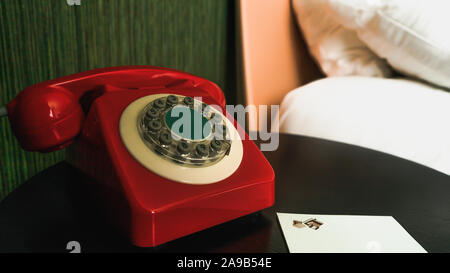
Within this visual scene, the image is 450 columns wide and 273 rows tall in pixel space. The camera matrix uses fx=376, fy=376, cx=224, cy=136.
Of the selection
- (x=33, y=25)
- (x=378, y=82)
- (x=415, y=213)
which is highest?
(x=33, y=25)

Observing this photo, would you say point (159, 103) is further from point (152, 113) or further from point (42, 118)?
point (42, 118)

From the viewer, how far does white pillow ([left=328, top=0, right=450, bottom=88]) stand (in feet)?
2.94

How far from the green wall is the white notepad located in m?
0.55

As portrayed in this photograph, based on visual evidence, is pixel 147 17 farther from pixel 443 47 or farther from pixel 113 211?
pixel 443 47

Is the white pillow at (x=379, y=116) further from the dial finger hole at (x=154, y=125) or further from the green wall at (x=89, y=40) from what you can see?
the dial finger hole at (x=154, y=125)

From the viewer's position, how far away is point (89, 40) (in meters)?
0.80

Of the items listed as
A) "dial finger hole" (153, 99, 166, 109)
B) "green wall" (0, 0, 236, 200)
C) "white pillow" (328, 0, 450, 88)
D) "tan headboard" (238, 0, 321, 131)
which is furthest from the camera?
"tan headboard" (238, 0, 321, 131)

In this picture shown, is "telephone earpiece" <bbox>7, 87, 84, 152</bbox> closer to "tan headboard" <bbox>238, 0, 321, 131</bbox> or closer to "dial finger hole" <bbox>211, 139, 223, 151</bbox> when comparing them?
"dial finger hole" <bbox>211, 139, 223, 151</bbox>

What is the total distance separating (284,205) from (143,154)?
0.73 feet

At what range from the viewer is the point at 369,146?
0.81m

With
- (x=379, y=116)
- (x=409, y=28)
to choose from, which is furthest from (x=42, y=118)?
(x=409, y=28)

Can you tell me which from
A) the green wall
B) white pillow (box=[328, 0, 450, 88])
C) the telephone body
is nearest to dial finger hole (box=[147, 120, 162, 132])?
the telephone body
